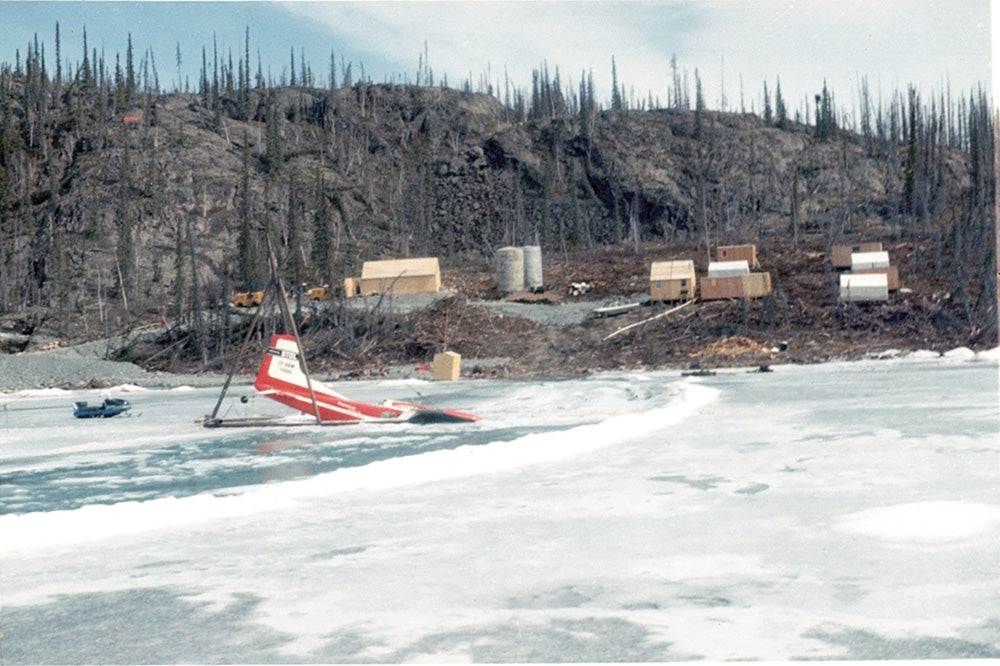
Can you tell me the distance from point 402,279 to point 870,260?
2893cm

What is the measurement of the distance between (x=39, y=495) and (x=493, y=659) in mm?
9838

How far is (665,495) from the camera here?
1041 cm

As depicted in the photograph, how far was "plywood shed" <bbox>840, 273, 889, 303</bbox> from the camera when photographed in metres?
43.1

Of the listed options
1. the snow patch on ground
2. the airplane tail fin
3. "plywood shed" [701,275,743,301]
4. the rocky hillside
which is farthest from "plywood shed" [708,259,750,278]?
the snow patch on ground

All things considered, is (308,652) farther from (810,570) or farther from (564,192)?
(564,192)

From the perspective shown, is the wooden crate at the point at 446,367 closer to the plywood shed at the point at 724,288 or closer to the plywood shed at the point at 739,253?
the plywood shed at the point at 724,288

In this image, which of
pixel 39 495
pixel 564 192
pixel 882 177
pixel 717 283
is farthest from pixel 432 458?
pixel 882 177

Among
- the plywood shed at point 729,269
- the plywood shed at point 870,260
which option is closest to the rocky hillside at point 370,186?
the plywood shed at point 870,260

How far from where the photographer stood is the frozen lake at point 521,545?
560 centimetres

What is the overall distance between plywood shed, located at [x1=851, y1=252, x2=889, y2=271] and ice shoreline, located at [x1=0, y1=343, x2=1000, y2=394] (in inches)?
478

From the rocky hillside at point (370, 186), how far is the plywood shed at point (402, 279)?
38.4 feet

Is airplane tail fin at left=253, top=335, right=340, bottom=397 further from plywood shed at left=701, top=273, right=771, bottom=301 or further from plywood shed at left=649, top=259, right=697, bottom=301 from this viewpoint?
plywood shed at left=701, top=273, right=771, bottom=301

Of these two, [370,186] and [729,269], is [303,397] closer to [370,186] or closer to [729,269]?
[729,269]

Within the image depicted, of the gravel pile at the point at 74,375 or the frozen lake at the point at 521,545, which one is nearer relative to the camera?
the frozen lake at the point at 521,545
